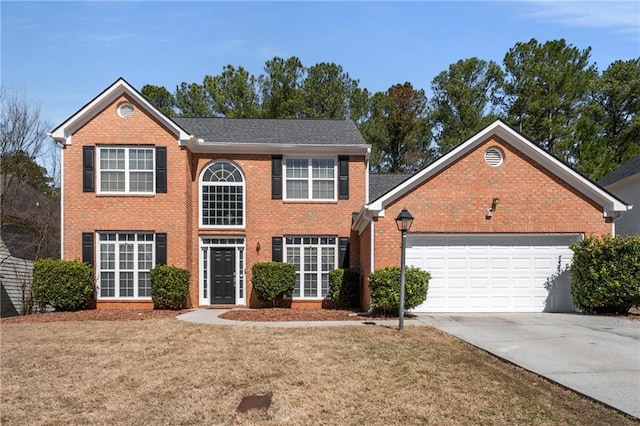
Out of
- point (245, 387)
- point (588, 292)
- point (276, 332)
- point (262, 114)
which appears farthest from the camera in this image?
point (262, 114)

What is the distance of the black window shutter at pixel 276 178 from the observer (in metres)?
18.1

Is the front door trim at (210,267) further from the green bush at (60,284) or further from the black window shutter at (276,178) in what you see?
the green bush at (60,284)

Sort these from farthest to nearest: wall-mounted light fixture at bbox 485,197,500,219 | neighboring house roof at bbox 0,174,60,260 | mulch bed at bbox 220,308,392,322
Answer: neighboring house roof at bbox 0,174,60,260
wall-mounted light fixture at bbox 485,197,500,219
mulch bed at bbox 220,308,392,322

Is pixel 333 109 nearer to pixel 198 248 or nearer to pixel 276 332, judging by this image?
pixel 198 248

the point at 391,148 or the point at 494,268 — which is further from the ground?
the point at 391,148

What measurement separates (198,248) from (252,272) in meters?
2.30

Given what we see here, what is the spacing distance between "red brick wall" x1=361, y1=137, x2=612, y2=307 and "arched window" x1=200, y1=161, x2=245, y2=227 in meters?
6.60

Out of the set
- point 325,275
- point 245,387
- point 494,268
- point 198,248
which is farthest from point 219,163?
point 245,387

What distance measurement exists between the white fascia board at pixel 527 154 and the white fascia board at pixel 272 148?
3964mm

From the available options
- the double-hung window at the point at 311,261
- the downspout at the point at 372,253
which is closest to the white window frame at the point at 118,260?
the double-hung window at the point at 311,261

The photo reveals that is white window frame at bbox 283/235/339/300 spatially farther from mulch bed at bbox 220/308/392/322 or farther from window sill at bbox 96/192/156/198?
window sill at bbox 96/192/156/198

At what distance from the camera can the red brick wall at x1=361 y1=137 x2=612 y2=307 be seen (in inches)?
571

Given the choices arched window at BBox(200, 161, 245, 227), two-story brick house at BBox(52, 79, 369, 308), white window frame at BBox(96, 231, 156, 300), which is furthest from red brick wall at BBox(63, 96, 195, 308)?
arched window at BBox(200, 161, 245, 227)

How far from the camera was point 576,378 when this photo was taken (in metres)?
7.16
